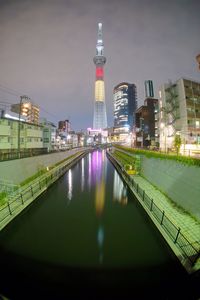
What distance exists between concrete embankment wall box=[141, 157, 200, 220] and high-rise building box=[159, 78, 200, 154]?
21427mm

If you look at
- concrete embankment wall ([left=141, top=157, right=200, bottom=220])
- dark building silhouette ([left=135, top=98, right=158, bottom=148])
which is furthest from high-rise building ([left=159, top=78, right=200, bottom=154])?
concrete embankment wall ([left=141, top=157, right=200, bottom=220])

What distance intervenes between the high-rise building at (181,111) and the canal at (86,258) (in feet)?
99.6

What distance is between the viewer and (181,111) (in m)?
40.6

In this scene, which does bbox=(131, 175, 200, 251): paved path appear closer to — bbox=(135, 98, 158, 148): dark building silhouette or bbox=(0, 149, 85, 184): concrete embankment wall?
bbox=(0, 149, 85, 184): concrete embankment wall

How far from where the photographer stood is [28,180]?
20.6m

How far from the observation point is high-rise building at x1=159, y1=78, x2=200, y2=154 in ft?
129

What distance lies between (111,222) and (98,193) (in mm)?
8336

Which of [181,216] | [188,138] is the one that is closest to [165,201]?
[181,216]

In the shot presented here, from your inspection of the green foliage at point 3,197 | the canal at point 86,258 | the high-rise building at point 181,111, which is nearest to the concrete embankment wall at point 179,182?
the canal at point 86,258

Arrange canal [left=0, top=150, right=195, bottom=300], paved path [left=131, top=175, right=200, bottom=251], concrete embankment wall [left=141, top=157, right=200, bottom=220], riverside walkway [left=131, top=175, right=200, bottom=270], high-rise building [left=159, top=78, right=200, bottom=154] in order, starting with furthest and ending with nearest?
high-rise building [left=159, top=78, right=200, bottom=154], concrete embankment wall [left=141, top=157, right=200, bottom=220], paved path [left=131, top=175, right=200, bottom=251], riverside walkway [left=131, top=175, right=200, bottom=270], canal [left=0, top=150, right=195, bottom=300]

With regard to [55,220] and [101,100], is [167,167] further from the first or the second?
[101,100]

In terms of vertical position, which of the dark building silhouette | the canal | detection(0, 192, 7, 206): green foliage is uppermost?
the dark building silhouette

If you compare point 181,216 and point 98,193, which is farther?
point 98,193

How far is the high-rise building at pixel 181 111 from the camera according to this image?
39375 millimetres
